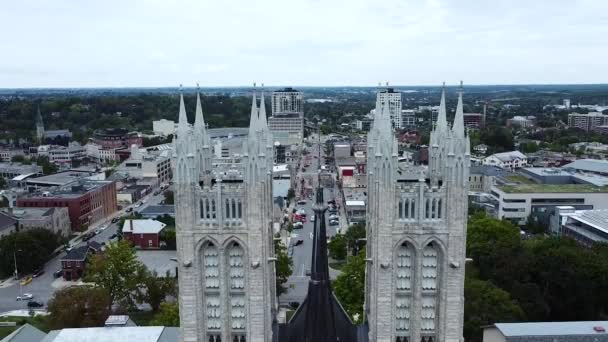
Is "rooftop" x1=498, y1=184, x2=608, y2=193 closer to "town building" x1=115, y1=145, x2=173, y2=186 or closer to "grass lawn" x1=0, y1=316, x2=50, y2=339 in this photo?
"grass lawn" x1=0, y1=316, x2=50, y2=339

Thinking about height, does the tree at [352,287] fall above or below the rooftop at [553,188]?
below

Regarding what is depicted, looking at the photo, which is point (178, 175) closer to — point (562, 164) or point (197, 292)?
point (197, 292)

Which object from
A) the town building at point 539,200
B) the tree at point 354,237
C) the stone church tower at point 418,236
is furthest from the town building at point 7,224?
the town building at point 539,200

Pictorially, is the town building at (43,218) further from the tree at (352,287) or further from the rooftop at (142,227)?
the tree at (352,287)

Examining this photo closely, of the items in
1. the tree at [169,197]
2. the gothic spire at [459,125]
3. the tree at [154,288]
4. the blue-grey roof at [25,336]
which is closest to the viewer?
the gothic spire at [459,125]

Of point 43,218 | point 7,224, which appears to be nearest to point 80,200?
point 43,218

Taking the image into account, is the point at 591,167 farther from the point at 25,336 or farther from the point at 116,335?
the point at 25,336

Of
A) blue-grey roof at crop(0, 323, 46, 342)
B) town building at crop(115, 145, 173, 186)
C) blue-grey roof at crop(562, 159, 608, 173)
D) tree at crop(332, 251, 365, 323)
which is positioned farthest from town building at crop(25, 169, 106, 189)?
blue-grey roof at crop(562, 159, 608, 173)
